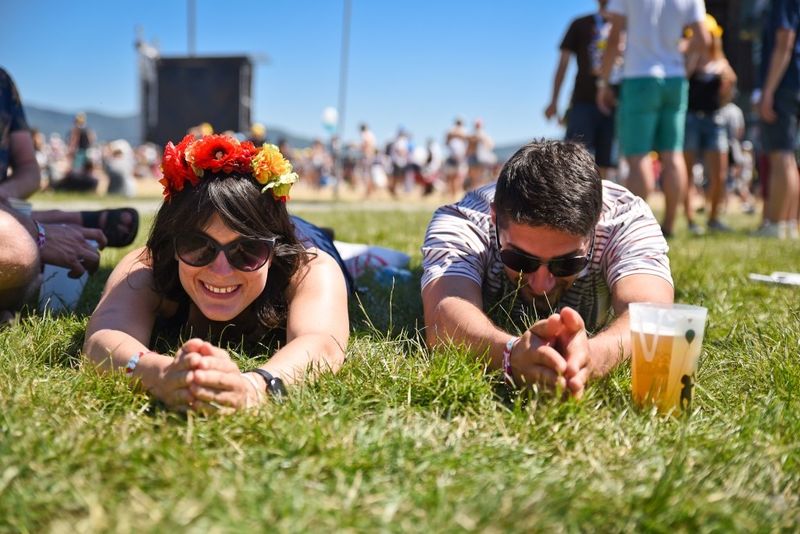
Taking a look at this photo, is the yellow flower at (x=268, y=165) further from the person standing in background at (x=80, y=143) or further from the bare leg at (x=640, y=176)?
the person standing in background at (x=80, y=143)

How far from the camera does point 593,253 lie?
9.27ft

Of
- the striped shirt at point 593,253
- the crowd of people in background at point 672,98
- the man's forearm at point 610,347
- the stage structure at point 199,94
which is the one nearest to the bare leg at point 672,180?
the crowd of people in background at point 672,98

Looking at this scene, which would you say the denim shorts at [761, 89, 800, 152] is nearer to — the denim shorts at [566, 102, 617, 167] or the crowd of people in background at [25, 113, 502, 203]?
the denim shorts at [566, 102, 617, 167]

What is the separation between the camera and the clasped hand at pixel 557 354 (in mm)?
1992

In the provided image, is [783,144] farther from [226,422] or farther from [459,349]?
[226,422]

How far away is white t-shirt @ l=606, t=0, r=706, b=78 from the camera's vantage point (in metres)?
5.87

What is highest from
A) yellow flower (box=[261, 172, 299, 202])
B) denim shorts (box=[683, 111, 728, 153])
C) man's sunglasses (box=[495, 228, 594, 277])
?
denim shorts (box=[683, 111, 728, 153])

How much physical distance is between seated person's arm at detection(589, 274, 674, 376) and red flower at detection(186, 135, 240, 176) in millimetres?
1248

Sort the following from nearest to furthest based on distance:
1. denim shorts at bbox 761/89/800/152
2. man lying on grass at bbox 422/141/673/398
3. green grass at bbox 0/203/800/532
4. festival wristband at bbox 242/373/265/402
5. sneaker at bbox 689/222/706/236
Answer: green grass at bbox 0/203/800/532 < festival wristband at bbox 242/373/265/402 < man lying on grass at bbox 422/141/673/398 < denim shorts at bbox 761/89/800/152 < sneaker at bbox 689/222/706/236

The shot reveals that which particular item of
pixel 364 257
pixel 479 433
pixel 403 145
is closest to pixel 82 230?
pixel 364 257

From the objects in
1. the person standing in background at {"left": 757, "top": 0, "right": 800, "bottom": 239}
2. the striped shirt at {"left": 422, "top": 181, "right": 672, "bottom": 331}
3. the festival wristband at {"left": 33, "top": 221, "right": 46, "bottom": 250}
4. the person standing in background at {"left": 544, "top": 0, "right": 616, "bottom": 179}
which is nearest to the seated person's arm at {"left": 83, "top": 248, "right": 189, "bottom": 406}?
the festival wristband at {"left": 33, "top": 221, "right": 46, "bottom": 250}

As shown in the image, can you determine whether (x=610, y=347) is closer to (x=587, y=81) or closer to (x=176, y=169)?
(x=176, y=169)

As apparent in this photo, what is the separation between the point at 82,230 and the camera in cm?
363

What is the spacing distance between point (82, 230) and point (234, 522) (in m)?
2.66
